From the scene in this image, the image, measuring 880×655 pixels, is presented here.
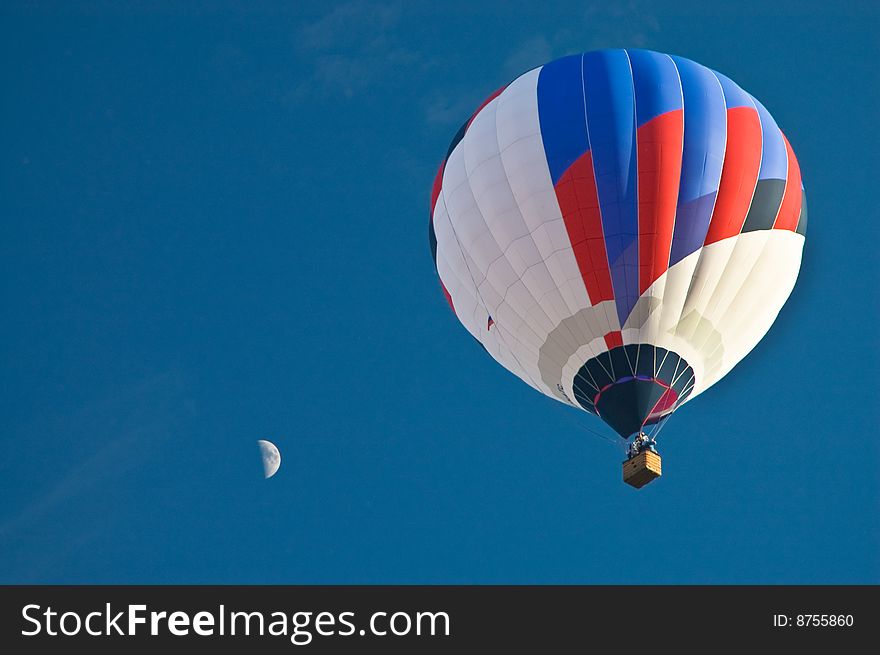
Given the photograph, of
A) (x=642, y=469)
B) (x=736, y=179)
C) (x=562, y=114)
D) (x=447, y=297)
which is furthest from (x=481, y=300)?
(x=736, y=179)

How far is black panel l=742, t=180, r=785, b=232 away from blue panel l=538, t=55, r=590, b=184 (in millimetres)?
2825

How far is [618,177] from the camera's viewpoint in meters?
24.2

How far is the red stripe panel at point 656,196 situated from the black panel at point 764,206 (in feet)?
4.54

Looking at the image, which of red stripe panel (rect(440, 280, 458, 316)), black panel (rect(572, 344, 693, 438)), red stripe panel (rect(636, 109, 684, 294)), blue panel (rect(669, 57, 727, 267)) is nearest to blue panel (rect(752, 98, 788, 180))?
blue panel (rect(669, 57, 727, 267))

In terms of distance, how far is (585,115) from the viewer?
81.5 feet

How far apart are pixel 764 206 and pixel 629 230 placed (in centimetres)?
241

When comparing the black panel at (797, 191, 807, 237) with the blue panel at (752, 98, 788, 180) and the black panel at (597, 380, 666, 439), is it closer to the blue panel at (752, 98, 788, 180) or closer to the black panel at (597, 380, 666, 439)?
the blue panel at (752, 98, 788, 180)

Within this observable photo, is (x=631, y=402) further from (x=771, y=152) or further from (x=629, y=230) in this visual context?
(x=771, y=152)

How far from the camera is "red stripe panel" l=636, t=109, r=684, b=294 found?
23.9 metres

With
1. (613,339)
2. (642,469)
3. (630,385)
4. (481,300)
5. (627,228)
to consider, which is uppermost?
(627,228)

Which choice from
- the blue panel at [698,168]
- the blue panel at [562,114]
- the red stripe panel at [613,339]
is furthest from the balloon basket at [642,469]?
the blue panel at [562,114]

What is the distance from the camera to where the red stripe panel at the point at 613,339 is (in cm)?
2411

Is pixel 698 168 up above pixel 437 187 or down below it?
below

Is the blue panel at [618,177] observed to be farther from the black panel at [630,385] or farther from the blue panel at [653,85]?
the black panel at [630,385]
